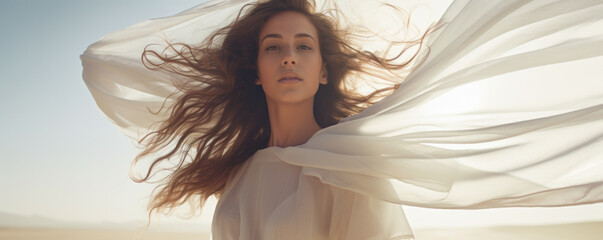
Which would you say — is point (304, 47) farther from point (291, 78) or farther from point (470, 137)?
point (470, 137)

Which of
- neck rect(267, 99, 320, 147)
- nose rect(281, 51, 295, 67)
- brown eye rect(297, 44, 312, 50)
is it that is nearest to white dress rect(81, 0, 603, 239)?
neck rect(267, 99, 320, 147)

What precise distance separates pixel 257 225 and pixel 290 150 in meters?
0.39

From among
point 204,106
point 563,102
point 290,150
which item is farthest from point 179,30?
point 563,102

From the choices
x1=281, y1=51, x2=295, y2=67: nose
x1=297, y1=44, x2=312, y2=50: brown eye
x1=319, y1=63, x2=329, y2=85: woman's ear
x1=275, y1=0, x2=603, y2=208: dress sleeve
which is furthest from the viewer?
x1=319, y1=63, x2=329, y2=85: woman's ear

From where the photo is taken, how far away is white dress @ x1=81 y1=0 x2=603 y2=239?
2.05 metres

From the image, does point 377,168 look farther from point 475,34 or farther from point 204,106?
point 204,106

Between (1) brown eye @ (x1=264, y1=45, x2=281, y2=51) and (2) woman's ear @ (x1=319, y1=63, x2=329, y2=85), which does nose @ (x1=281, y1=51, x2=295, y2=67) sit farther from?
(2) woman's ear @ (x1=319, y1=63, x2=329, y2=85)

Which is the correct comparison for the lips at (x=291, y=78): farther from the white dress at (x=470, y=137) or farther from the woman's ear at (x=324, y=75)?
the white dress at (x=470, y=137)

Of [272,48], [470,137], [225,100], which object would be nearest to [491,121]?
[470,137]

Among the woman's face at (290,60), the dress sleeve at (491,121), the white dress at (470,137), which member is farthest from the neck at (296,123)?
the dress sleeve at (491,121)

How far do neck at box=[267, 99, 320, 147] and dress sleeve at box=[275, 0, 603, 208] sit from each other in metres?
0.50

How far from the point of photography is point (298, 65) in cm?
289

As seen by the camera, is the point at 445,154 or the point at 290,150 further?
the point at 290,150

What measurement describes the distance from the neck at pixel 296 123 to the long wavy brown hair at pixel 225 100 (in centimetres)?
16
